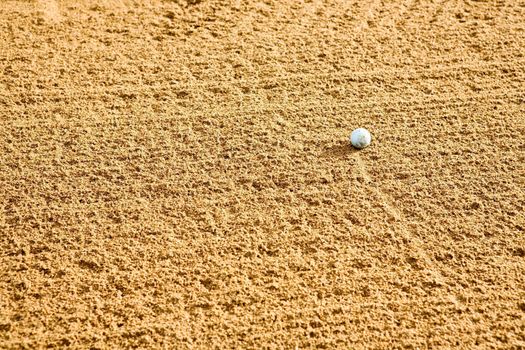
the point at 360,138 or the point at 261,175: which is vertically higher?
the point at 360,138

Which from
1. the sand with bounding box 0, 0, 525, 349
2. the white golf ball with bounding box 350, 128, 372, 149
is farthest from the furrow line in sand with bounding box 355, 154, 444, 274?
the white golf ball with bounding box 350, 128, 372, 149

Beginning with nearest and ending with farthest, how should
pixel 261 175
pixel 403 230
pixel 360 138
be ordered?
pixel 403 230 → pixel 261 175 → pixel 360 138

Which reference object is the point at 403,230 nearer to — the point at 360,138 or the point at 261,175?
the point at 360,138

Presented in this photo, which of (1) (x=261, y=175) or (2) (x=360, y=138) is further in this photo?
(2) (x=360, y=138)

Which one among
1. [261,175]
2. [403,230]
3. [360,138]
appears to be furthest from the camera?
[360,138]

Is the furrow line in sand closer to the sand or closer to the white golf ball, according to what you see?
the sand

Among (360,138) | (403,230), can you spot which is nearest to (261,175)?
(360,138)
